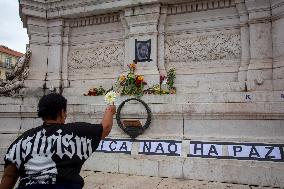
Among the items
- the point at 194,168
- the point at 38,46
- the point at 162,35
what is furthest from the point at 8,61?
the point at 194,168

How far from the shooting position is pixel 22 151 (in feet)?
8.20

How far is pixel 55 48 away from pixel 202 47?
6.08 metres

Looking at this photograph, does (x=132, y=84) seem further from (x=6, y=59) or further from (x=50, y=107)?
(x=6, y=59)

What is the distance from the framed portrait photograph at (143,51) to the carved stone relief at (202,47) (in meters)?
0.73

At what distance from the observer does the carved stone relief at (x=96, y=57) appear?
1127 centimetres

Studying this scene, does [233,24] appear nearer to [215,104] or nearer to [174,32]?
[174,32]

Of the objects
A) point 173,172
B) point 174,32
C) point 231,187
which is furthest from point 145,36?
point 231,187

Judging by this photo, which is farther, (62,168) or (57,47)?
(57,47)

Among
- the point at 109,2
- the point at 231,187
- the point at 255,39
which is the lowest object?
the point at 231,187

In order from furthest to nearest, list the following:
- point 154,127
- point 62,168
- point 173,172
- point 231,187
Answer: point 154,127, point 173,172, point 231,187, point 62,168

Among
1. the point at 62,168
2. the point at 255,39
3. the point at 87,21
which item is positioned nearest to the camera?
the point at 62,168

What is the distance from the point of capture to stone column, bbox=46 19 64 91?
38.4 feet

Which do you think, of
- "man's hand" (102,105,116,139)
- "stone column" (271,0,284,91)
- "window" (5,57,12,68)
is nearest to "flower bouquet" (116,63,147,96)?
"stone column" (271,0,284,91)

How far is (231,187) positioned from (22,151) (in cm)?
477
